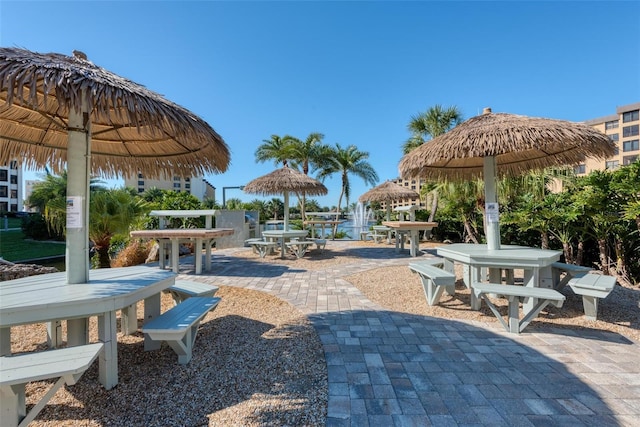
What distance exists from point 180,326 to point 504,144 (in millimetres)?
4291

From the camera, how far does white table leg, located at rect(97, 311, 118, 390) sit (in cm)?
211

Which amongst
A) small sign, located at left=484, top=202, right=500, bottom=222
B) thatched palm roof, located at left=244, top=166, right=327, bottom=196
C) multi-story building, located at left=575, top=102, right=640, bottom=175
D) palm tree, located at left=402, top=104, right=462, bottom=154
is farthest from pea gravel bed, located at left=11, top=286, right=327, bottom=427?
multi-story building, located at left=575, top=102, right=640, bottom=175

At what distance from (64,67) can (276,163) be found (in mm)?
16722

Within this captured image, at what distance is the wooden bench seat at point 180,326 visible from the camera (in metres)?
2.17

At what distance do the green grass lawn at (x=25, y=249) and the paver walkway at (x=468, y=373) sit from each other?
18.0 metres

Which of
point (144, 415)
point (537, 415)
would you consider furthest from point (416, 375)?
point (144, 415)

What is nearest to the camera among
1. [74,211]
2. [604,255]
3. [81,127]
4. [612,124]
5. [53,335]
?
[74,211]

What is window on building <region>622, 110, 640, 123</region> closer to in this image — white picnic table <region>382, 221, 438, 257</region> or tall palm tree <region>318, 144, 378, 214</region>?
tall palm tree <region>318, 144, 378, 214</region>

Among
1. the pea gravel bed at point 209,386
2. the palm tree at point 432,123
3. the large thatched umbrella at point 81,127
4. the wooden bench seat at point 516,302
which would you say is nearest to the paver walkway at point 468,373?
the wooden bench seat at point 516,302

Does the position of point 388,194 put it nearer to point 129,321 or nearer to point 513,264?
point 513,264

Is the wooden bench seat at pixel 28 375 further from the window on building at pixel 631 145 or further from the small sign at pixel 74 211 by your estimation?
the window on building at pixel 631 145

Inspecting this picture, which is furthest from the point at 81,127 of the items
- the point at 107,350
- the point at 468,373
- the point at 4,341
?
the point at 468,373

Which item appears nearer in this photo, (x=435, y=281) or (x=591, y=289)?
(x=591, y=289)

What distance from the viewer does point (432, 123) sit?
48.1ft
